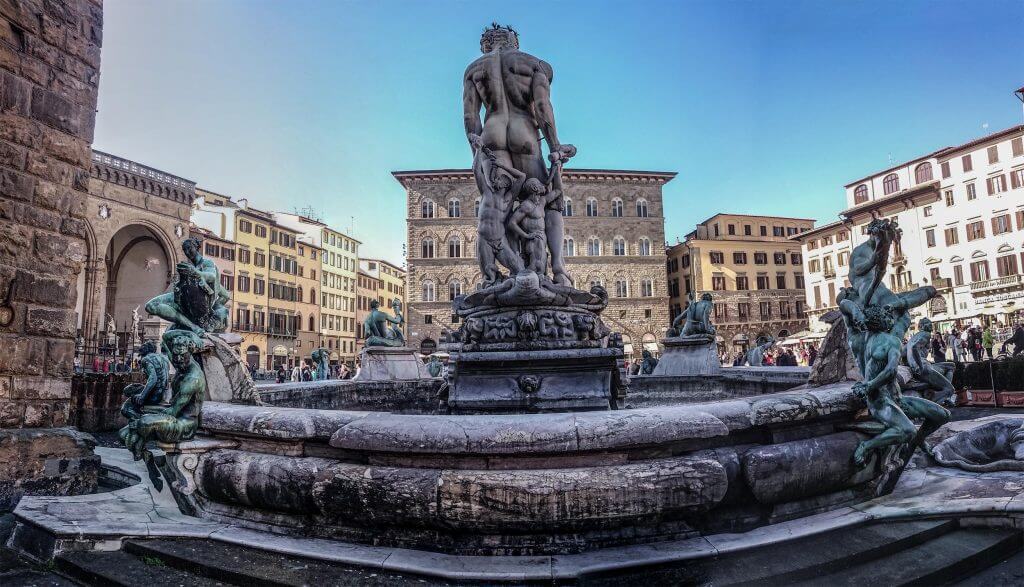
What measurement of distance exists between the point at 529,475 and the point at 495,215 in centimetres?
366

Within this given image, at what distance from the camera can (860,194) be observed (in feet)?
163

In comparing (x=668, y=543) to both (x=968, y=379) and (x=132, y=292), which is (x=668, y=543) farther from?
(x=132, y=292)

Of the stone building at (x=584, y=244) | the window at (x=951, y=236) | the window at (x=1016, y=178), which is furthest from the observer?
the stone building at (x=584, y=244)

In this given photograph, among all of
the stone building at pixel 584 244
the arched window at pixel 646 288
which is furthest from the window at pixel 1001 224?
the arched window at pixel 646 288

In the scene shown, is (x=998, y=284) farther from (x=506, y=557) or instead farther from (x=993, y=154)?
(x=506, y=557)

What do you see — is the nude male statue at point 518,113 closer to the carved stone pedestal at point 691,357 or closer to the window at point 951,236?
the carved stone pedestal at point 691,357

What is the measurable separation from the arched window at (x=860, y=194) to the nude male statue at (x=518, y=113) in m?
52.9

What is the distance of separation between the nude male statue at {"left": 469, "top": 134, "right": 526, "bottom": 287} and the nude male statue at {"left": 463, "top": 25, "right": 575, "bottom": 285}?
4.4 inches

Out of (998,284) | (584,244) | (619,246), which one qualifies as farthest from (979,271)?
(584,244)

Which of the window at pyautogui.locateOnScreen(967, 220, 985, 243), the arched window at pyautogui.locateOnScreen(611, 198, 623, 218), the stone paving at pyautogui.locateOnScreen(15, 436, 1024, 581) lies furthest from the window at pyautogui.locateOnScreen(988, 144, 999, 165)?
the stone paving at pyautogui.locateOnScreen(15, 436, 1024, 581)

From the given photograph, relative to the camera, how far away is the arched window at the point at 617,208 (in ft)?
181

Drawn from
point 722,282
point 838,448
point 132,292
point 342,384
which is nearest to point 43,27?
point 342,384

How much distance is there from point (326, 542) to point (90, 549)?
1.22m

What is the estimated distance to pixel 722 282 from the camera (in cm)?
5991
